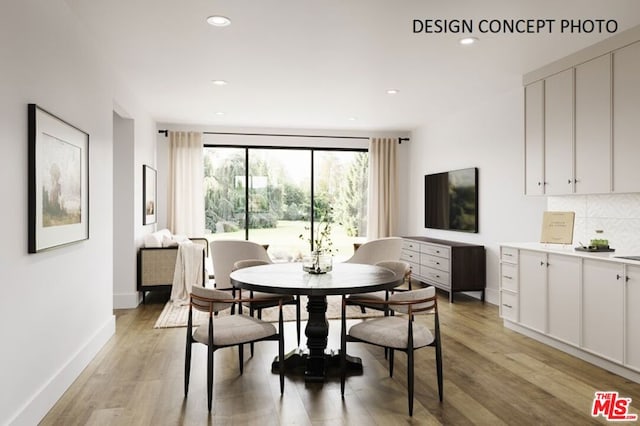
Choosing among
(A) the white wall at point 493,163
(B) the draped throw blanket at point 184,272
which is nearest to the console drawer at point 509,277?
(A) the white wall at point 493,163

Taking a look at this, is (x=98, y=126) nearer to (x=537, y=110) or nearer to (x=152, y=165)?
(x=152, y=165)

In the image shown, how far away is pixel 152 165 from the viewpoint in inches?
297

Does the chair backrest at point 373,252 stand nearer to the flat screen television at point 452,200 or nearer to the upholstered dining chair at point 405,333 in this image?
the flat screen television at point 452,200

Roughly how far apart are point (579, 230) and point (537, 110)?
1240 millimetres

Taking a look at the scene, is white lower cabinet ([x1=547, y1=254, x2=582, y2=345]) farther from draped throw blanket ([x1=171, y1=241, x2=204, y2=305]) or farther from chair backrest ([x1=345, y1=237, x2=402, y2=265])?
draped throw blanket ([x1=171, y1=241, x2=204, y2=305])

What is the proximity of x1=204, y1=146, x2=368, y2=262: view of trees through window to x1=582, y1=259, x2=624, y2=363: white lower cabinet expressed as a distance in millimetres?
4822

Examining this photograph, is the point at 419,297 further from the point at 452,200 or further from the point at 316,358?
the point at 452,200

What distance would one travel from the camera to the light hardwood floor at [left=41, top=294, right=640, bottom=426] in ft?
9.36

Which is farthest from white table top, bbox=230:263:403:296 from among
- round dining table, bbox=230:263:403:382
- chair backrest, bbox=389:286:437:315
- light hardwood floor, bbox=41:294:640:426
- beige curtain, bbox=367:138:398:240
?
beige curtain, bbox=367:138:398:240

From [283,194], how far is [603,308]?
5.82 meters

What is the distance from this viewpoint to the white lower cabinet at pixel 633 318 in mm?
3406

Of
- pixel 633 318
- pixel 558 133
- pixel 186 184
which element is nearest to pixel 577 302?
pixel 633 318

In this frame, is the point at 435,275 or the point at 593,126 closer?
the point at 593,126

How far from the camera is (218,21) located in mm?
3629
